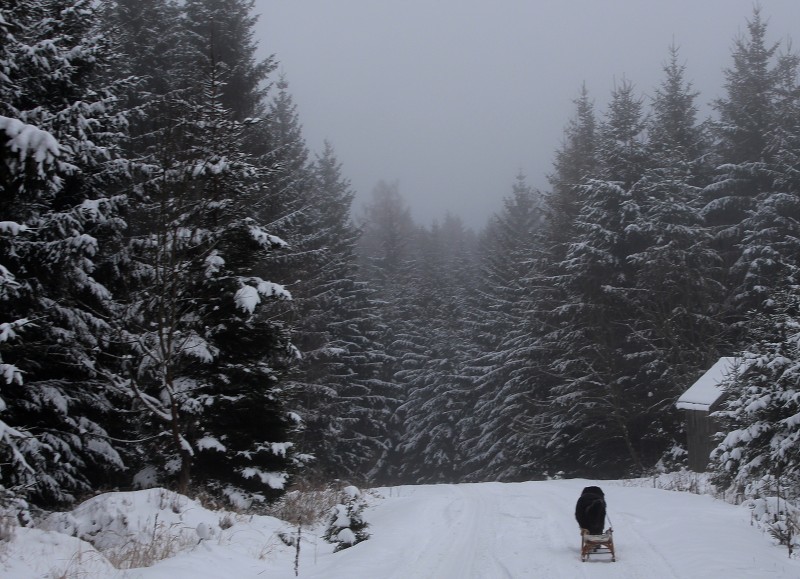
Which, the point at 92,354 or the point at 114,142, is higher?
the point at 114,142

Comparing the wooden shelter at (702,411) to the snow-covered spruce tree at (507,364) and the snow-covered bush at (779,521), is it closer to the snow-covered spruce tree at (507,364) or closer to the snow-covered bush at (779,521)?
the snow-covered spruce tree at (507,364)

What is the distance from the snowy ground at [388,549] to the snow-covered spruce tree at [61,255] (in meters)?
3.61

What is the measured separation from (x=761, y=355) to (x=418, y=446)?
32272 millimetres

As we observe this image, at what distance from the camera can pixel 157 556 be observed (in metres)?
7.83

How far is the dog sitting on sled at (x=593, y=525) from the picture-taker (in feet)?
30.6

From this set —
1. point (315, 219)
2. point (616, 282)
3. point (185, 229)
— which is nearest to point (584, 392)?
point (616, 282)

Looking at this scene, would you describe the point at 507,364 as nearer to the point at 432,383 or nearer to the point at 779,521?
the point at 432,383

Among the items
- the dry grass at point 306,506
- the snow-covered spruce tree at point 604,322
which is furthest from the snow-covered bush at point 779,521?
the snow-covered spruce tree at point 604,322

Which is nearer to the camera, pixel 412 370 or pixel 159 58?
pixel 159 58

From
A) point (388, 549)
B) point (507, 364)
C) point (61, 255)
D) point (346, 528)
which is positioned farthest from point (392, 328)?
point (388, 549)

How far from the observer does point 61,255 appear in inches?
484

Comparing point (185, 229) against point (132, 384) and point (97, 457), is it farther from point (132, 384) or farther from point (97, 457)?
point (97, 457)

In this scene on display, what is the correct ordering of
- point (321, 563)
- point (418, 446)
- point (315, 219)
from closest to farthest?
1. point (321, 563)
2. point (315, 219)
3. point (418, 446)

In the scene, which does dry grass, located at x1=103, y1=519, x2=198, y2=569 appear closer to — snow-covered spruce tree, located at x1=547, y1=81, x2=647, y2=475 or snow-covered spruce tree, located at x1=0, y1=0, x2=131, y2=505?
snow-covered spruce tree, located at x1=0, y1=0, x2=131, y2=505
